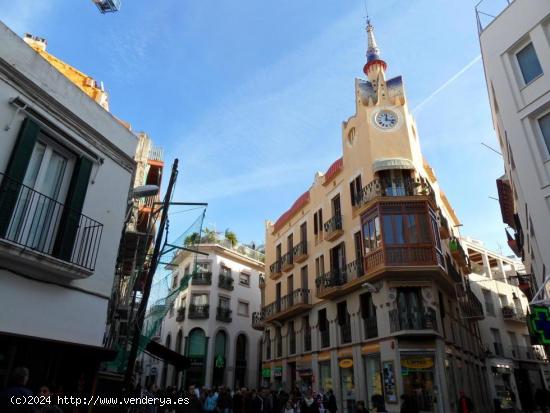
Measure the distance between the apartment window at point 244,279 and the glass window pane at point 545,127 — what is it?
35.3 metres

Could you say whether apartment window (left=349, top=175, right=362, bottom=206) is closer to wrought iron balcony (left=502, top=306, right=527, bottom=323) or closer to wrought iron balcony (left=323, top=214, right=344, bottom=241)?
wrought iron balcony (left=323, top=214, right=344, bottom=241)

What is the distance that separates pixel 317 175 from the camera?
29.8 m

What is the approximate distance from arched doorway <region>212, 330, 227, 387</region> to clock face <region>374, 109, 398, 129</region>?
26.4m

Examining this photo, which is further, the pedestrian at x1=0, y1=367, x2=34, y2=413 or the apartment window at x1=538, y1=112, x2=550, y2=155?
the apartment window at x1=538, y1=112, x2=550, y2=155

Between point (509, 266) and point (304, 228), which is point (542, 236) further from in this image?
point (509, 266)

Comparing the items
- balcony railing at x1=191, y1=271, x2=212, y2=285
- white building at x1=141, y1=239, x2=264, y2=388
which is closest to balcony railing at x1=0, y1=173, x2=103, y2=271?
white building at x1=141, y1=239, x2=264, y2=388

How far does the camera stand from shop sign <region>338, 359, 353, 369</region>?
842 inches

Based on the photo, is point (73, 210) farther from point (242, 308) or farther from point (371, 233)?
point (242, 308)

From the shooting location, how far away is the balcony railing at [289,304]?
26.7 meters

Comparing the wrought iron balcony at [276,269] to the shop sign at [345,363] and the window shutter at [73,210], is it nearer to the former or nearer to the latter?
the shop sign at [345,363]

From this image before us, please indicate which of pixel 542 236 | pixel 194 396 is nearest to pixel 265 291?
pixel 194 396

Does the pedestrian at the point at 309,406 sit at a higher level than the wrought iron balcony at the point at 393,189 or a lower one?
lower

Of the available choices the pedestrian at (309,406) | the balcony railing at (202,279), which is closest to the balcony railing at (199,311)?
the balcony railing at (202,279)

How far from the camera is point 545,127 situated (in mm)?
13055
